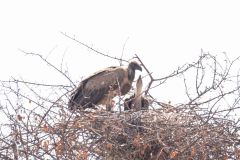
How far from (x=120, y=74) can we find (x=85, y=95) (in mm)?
812

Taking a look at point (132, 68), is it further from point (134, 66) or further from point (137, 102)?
point (137, 102)

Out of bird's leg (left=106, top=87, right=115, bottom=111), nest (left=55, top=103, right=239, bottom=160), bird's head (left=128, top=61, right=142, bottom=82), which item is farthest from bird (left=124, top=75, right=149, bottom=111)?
bird's head (left=128, top=61, right=142, bottom=82)

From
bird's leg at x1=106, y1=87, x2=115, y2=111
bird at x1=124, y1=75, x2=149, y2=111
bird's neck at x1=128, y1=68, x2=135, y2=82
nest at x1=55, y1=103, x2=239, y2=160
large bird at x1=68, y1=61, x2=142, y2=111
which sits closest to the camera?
nest at x1=55, y1=103, x2=239, y2=160

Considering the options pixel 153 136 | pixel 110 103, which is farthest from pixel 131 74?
pixel 153 136

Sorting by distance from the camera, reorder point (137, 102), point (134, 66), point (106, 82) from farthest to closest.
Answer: point (134, 66)
point (106, 82)
point (137, 102)

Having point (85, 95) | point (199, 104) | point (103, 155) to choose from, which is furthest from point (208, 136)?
point (85, 95)

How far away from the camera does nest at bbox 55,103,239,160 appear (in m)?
7.77

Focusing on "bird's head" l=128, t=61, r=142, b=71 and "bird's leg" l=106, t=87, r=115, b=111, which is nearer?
"bird's leg" l=106, t=87, r=115, b=111

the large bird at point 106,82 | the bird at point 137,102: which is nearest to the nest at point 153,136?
the bird at point 137,102

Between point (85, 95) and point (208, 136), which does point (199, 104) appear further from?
point (85, 95)

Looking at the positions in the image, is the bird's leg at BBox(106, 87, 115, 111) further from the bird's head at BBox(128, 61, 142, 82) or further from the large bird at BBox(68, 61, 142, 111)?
the bird's head at BBox(128, 61, 142, 82)

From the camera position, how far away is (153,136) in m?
8.09

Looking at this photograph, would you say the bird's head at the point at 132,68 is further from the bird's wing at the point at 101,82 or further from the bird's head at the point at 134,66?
the bird's wing at the point at 101,82

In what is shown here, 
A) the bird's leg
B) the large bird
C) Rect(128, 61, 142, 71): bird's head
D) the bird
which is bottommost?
the bird
